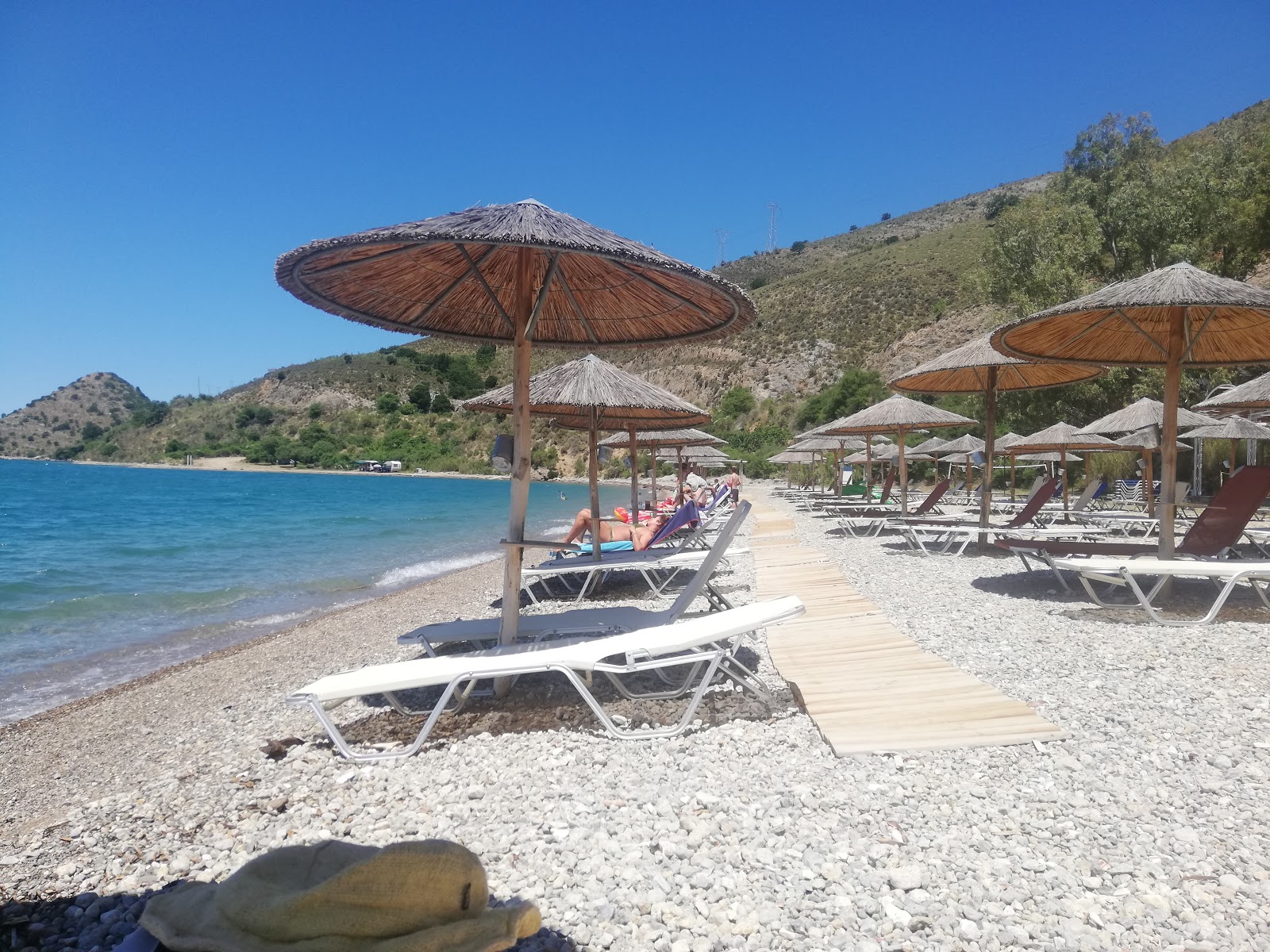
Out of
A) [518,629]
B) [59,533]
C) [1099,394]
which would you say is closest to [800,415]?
[1099,394]

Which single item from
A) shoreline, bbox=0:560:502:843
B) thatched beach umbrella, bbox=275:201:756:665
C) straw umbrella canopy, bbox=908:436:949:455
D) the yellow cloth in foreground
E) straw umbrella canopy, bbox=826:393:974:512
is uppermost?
thatched beach umbrella, bbox=275:201:756:665

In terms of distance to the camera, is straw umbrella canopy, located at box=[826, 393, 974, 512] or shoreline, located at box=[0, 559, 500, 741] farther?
straw umbrella canopy, located at box=[826, 393, 974, 512]

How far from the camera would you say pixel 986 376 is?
10164mm

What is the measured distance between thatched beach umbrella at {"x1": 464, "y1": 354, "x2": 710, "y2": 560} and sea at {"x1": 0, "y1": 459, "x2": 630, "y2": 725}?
4107mm

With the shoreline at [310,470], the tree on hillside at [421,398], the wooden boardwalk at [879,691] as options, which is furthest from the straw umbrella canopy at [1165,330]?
the tree on hillside at [421,398]

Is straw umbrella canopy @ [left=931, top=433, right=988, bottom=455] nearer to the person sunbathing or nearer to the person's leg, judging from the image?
the person sunbathing

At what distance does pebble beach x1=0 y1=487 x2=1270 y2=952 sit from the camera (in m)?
1.92

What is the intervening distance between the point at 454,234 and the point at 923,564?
700 cm

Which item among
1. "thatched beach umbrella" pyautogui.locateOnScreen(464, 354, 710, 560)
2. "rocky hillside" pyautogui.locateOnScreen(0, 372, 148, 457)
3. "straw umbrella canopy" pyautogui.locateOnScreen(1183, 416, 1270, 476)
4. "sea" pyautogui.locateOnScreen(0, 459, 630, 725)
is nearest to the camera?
"thatched beach umbrella" pyautogui.locateOnScreen(464, 354, 710, 560)

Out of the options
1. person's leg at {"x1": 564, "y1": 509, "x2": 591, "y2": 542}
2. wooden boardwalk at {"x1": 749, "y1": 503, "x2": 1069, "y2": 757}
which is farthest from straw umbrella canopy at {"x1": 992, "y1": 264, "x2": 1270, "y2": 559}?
person's leg at {"x1": 564, "y1": 509, "x2": 591, "y2": 542}

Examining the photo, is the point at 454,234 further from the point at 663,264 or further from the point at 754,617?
the point at 754,617

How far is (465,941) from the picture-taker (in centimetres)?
170

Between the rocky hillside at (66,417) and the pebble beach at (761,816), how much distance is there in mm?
120699

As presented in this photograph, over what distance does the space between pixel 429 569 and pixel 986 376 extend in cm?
1031
